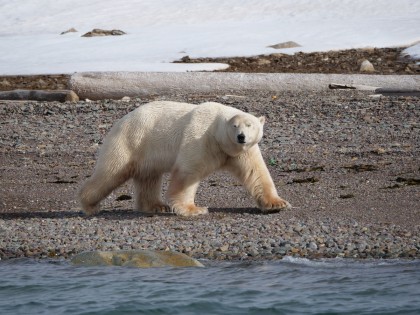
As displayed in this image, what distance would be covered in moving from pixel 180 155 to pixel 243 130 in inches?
26.0

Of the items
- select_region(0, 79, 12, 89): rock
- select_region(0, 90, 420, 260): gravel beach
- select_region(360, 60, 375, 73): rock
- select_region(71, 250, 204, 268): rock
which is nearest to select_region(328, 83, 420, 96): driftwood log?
select_region(0, 90, 420, 260): gravel beach

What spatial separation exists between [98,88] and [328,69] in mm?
5275

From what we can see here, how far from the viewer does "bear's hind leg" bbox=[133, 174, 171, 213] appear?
9164 millimetres

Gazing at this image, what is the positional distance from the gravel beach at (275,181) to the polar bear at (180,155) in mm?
214

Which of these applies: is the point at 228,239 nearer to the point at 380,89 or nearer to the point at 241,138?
the point at 241,138

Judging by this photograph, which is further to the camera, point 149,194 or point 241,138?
point 149,194

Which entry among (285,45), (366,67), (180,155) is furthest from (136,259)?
(285,45)

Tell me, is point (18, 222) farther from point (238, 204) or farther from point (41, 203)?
point (238, 204)

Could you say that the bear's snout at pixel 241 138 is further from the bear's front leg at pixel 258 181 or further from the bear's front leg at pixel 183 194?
the bear's front leg at pixel 183 194

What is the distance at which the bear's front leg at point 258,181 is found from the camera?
8711 millimetres

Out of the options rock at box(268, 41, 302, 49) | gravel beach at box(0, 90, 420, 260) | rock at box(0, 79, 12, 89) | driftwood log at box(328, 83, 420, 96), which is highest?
rock at box(268, 41, 302, 49)

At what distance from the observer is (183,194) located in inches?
342

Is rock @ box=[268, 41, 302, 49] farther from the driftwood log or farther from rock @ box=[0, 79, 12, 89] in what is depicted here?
the driftwood log

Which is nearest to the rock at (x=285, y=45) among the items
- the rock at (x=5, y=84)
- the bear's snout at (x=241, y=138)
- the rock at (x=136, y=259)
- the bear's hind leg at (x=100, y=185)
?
the rock at (x=5, y=84)
